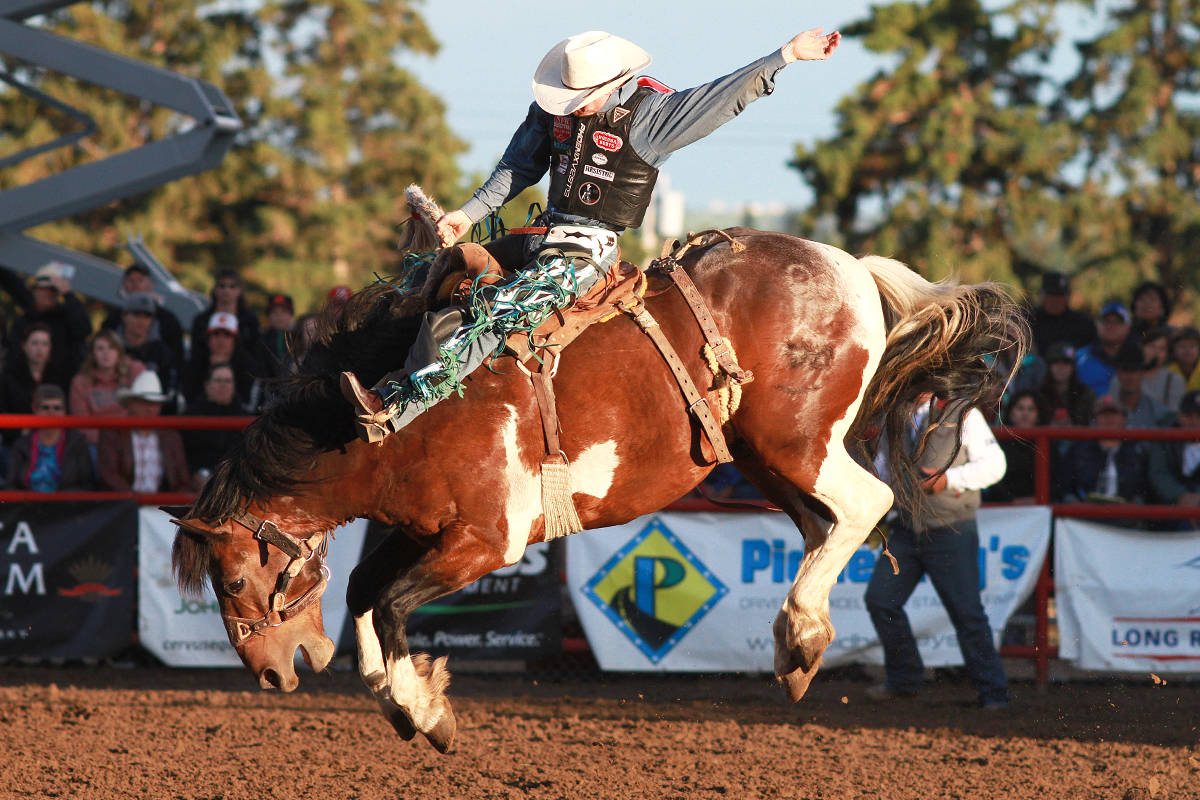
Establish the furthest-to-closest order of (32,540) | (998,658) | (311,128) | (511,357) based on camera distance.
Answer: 1. (311,128)
2. (32,540)
3. (998,658)
4. (511,357)

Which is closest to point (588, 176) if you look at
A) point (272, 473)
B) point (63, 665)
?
point (272, 473)

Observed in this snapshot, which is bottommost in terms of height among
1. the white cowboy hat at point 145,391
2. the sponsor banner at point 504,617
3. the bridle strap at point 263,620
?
the sponsor banner at point 504,617

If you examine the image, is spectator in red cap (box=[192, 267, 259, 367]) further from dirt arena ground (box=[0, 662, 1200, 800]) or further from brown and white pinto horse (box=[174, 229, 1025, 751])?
brown and white pinto horse (box=[174, 229, 1025, 751])

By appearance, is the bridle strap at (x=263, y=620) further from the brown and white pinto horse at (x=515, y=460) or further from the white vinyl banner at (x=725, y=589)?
the white vinyl banner at (x=725, y=589)

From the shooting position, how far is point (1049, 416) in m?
8.01

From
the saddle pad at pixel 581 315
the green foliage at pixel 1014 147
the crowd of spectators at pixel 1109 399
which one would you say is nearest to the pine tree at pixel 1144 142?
the green foliage at pixel 1014 147

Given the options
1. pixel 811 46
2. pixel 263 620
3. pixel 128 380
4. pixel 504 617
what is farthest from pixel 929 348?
pixel 128 380

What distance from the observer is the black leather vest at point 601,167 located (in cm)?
Result: 435

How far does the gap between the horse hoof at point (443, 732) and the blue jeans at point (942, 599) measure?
3092 mm

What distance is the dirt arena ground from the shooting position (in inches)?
212

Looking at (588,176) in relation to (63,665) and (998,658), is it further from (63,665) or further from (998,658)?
(63,665)

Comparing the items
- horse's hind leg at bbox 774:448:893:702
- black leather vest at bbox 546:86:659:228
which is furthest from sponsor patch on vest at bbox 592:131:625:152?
horse's hind leg at bbox 774:448:893:702

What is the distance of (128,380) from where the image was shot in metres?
8.37

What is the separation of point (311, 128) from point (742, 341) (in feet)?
59.6
